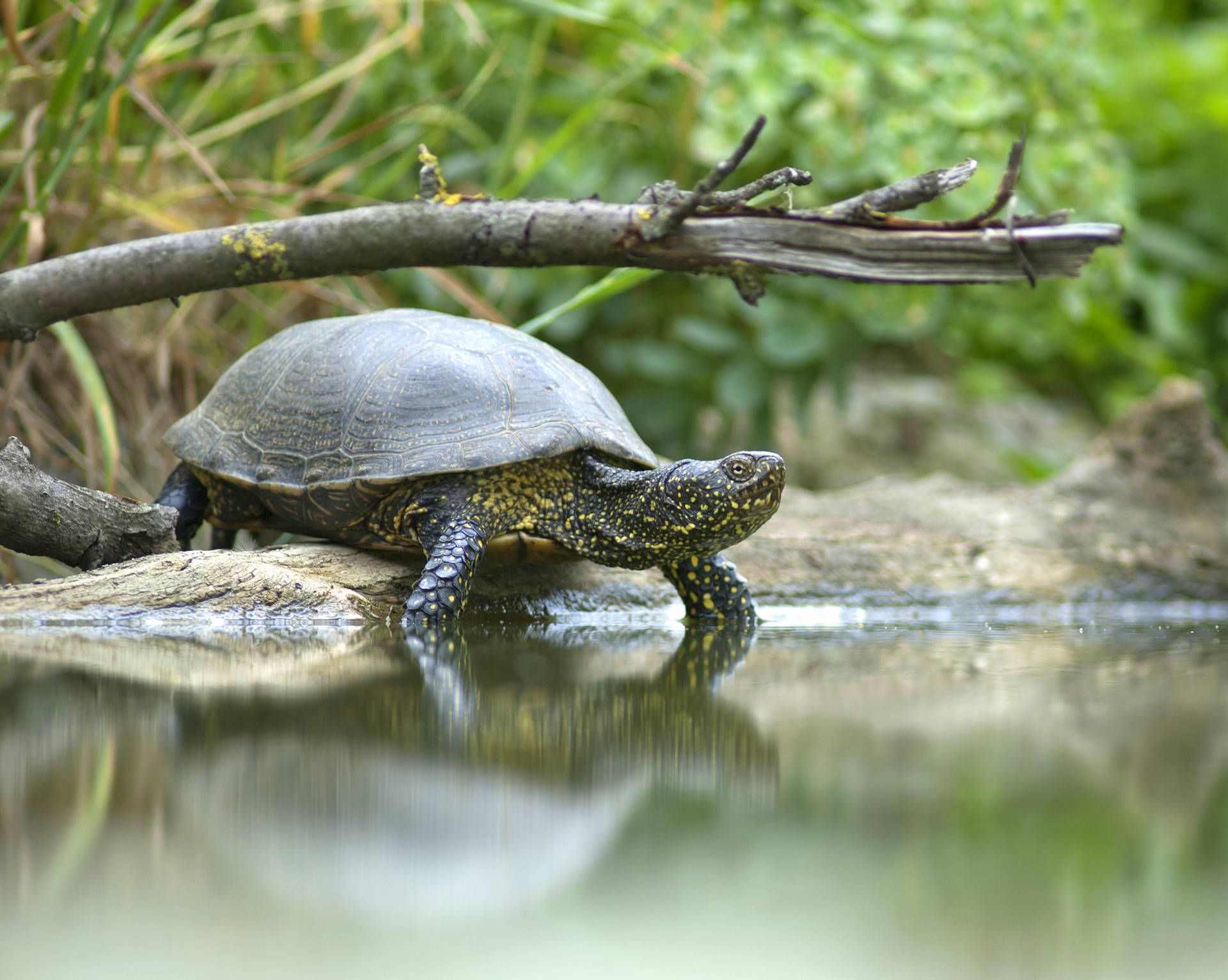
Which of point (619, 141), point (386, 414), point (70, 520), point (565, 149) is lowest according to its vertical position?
point (70, 520)

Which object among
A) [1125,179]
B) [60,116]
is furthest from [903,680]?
[1125,179]

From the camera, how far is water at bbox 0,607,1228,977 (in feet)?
1.96

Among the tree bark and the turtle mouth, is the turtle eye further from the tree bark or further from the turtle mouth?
the tree bark

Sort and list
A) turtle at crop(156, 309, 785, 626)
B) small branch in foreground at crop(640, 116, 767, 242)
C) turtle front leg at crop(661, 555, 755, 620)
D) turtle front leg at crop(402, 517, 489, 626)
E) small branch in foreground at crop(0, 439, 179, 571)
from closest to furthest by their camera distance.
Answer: small branch in foreground at crop(640, 116, 767, 242) → small branch in foreground at crop(0, 439, 179, 571) → turtle front leg at crop(402, 517, 489, 626) → turtle at crop(156, 309, 785, 626) → turtle front leg at crop(661, 555, 755, 620)

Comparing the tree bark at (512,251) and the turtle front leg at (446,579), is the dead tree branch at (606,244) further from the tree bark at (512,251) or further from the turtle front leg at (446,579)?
the turtle front leg at (446,579)

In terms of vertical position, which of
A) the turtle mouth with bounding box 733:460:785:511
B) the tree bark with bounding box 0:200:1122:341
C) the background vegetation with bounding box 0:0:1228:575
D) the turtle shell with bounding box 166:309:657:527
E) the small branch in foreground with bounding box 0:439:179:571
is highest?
the background vegetation with bounding box 0:0:1228:575

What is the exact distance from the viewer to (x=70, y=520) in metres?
2.09

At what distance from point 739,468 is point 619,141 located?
9.80ft

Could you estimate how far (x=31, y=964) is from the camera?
1.82 ft

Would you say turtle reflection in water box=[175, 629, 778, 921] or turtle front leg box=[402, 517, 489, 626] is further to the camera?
turtle front leg box=[402, 517, 489, 626]

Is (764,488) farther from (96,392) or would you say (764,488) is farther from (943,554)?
(96,392)

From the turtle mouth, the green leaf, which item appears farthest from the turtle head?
the green leaf

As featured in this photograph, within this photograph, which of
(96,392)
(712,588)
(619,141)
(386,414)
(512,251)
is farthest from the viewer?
(619,141)

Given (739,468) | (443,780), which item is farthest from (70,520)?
(443,780)
